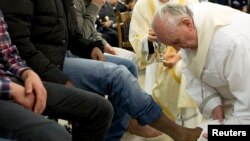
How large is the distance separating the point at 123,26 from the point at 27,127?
2777 millimetres

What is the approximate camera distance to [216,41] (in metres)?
1.51

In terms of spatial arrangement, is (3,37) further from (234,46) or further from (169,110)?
(169,110)

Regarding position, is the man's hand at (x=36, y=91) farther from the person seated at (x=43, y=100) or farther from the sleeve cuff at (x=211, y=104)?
the sleeve cuff at (x=211, y=104)

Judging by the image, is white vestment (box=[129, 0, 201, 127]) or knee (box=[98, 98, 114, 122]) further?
white vestment (box=[129, 0, 201, 127])

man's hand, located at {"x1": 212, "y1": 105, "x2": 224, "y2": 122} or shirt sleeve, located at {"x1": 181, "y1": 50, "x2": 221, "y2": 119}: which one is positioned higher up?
shirt sleeve, located at {"x1": 181, "y1": 50, "x2": 221, "y2": 119}

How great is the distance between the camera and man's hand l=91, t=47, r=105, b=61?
6.67 feet

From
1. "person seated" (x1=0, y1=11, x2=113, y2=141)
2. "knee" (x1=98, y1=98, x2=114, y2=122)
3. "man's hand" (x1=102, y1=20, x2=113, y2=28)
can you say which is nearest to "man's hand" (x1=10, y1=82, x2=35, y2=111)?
"person seated" (x1=0, y1=11, x2=113, y2=141)

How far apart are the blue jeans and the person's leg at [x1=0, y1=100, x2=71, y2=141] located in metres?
0.51

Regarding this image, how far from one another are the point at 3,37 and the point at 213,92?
919 millimetres

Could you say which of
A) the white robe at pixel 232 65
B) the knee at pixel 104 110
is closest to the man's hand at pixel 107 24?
the white robe at pixel 232 65

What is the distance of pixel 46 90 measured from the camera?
1.44 m

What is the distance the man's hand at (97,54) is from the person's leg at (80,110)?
580mm

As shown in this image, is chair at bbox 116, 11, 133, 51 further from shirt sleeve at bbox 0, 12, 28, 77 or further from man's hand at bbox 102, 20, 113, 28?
shirt sleeve at bbox 0, 12, 28, 77

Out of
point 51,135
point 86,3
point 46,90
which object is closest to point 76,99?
point 46,90
